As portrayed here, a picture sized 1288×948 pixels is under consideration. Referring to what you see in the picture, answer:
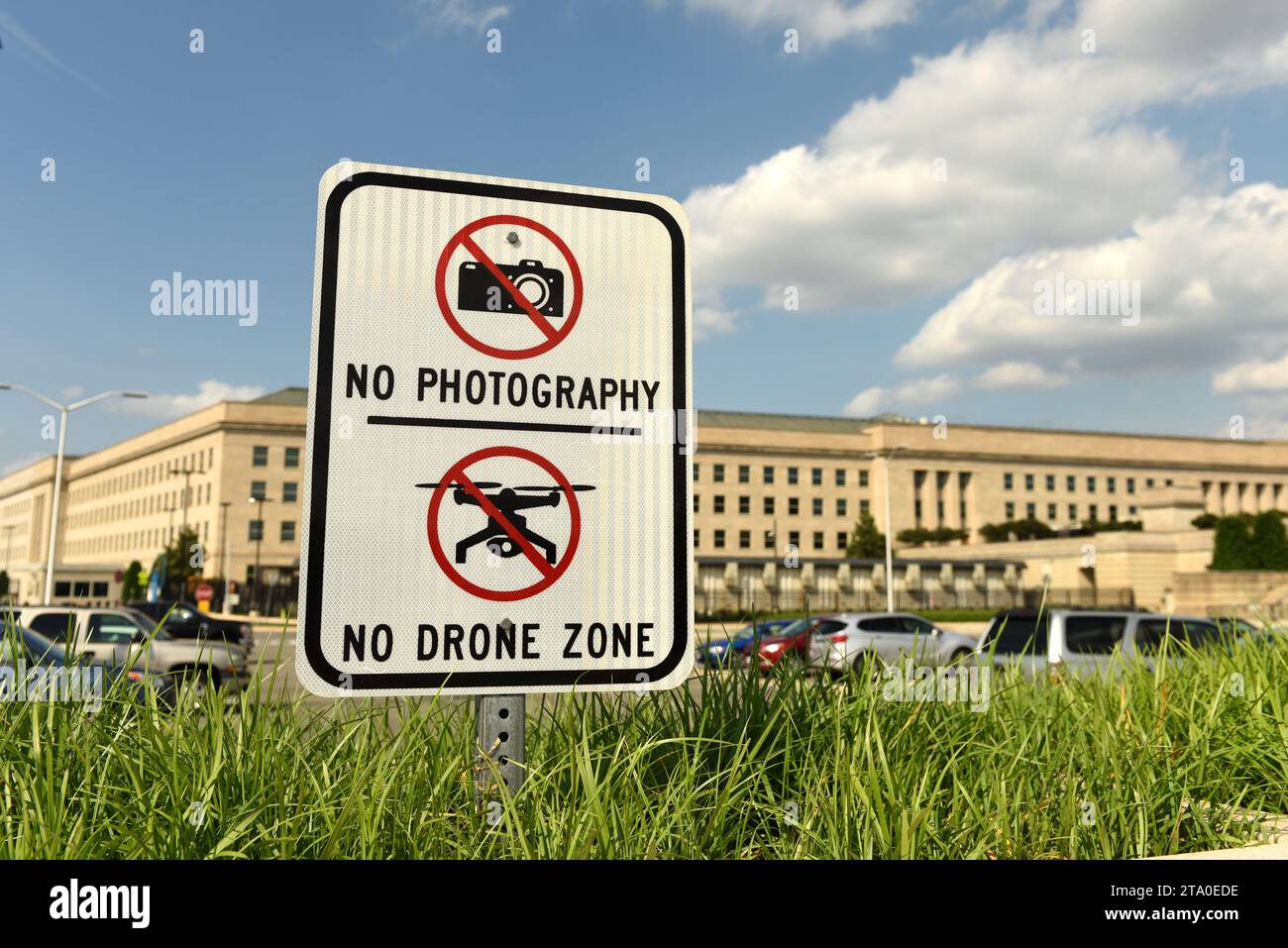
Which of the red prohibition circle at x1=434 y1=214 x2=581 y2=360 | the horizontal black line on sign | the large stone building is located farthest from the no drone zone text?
the large stone building

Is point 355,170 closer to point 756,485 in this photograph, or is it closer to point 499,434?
point 499,434

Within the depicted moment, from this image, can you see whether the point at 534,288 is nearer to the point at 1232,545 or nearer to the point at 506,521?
the point at 506,521

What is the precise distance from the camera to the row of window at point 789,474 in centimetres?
10756

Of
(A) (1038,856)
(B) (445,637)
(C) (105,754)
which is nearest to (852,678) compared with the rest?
(A) (1038,856)

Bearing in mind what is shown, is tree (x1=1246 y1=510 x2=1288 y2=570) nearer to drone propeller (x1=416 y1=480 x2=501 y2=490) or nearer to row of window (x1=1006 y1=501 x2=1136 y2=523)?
row of window (x1=1006 y1=501 x2=1136 y2=523)

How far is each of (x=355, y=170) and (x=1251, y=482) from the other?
134854 mm

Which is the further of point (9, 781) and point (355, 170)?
point (9, 781)

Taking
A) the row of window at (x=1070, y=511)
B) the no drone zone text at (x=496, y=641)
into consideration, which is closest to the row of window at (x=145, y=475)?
the row of window at (x=1070, y=511)

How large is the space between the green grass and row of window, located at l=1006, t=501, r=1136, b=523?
110 m

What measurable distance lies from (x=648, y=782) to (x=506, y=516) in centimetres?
114

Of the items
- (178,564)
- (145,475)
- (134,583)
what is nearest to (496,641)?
(178,564)

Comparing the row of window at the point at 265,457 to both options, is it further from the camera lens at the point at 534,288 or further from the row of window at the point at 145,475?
the camera lens at the point at 534,288
